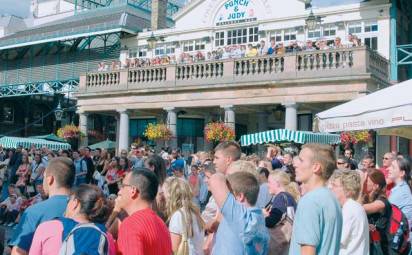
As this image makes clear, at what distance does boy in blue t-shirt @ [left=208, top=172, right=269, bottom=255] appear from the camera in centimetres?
389

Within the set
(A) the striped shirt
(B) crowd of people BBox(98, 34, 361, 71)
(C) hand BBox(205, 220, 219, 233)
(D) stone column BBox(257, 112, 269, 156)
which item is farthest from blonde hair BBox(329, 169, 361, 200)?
(D) stone column BBox(257, 112, 269, 156)

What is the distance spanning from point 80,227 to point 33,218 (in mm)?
899

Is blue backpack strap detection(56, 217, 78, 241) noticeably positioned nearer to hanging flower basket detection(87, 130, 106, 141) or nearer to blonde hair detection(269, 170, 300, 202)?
blonde hair detection(269, 170, 300, 202)

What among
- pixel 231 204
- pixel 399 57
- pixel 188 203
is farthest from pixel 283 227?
pixel 399 57

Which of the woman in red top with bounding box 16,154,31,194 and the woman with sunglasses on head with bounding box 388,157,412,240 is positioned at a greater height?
the woman with sunglasses on head with bounding box 388,157,412,240

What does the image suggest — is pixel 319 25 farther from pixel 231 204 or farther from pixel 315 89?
pixel 231 204

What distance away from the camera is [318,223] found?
3.51 m

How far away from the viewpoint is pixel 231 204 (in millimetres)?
3889

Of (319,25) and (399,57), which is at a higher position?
(319,25)

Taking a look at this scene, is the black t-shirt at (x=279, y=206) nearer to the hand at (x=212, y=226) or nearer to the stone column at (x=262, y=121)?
the hand at (x=212, y=226)

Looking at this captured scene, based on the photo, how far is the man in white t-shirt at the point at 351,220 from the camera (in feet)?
14.6

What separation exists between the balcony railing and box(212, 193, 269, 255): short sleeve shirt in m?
13.1

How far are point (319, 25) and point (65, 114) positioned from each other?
20.1 m

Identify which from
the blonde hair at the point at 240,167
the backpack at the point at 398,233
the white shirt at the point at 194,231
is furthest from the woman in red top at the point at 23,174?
the backpack at the point at 398,233
